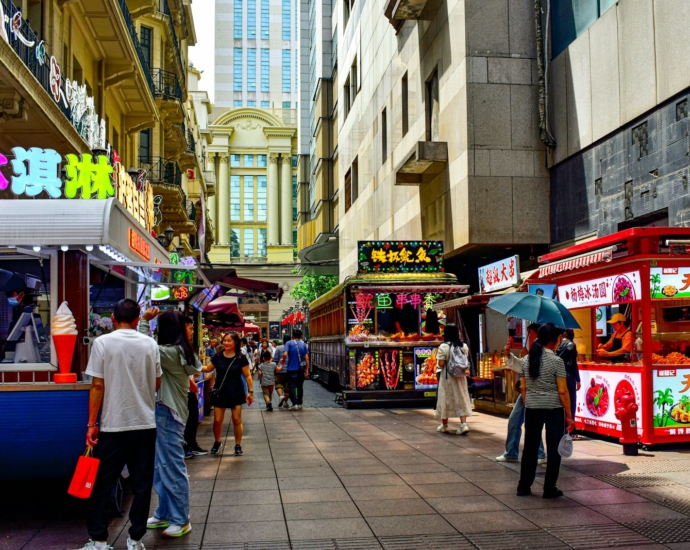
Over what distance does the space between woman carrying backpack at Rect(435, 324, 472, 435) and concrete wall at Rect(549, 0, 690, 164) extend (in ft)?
17.1

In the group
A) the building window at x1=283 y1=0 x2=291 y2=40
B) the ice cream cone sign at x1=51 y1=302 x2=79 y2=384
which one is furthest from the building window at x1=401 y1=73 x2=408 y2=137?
the building window at x1=283 y1=0 x2=291 y2=40

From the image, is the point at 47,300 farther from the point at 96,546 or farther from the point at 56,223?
the point at 96,546

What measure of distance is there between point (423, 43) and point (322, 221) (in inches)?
1124

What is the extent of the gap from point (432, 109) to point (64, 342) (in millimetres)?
17234

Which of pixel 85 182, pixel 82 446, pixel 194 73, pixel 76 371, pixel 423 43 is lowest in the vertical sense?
pixel 82 446

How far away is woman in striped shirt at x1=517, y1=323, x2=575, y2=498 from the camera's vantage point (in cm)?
742

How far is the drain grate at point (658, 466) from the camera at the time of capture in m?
8.66

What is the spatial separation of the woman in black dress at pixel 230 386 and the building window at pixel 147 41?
21.1 m

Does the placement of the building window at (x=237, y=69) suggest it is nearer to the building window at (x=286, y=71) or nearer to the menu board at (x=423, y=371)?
the building window at (x=286, y=71)

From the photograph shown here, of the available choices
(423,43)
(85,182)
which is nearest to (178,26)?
(423,43)

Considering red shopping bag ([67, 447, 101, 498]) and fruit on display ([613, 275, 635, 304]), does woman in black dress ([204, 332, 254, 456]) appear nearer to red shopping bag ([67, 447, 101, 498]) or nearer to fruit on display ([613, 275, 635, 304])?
red shopping bag ([67, 447, 101, 498])

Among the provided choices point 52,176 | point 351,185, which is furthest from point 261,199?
point 52,176

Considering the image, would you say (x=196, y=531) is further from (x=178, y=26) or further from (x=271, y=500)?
(x=178, y=26)

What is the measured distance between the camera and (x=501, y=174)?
18156mm
